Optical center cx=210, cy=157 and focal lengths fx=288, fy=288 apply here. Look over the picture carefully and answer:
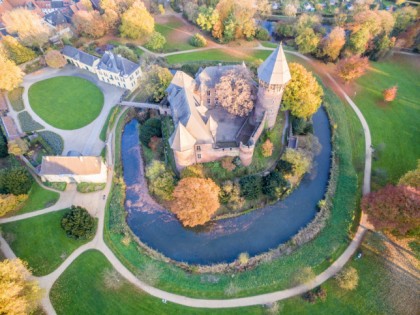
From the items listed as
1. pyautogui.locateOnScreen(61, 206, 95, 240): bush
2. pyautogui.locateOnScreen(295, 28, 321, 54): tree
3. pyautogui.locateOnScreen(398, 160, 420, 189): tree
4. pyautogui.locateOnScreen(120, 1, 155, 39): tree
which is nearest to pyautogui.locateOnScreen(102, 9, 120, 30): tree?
pyautogui.locateOnScreen(120, 1, 155, 39): tree

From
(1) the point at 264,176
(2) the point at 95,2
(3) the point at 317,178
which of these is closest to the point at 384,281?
(3) the point at 317,178

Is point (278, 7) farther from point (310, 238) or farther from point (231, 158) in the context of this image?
point (310, 238)

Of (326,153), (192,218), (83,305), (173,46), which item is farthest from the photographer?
(173,46)

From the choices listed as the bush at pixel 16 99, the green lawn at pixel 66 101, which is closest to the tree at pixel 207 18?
the green lawn at pixel 66 101

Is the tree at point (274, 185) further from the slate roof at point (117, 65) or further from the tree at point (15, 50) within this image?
the tree at point (15, 50)

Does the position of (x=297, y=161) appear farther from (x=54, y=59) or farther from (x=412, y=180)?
(x=54, y=59)

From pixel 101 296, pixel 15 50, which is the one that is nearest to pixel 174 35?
pixel 15 50

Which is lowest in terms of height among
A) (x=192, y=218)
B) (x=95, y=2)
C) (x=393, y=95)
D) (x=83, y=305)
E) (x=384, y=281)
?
(x=83, y=305)
